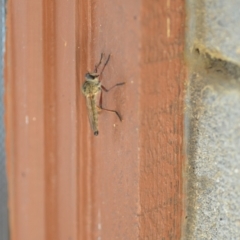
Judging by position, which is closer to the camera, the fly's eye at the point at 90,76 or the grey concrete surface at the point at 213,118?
the grey concrete surface at the point at 213,118

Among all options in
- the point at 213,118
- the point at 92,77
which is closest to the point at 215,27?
the point at 213,118

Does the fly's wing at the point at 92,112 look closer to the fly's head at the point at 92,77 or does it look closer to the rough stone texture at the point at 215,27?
the fly's head at the point at 92,77

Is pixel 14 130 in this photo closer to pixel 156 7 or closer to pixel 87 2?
pixel 87 2

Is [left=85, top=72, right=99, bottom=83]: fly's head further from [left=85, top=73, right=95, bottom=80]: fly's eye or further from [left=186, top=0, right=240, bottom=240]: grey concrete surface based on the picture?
[left=186, top=0, right=240, bottom=240]: grey concrete surface

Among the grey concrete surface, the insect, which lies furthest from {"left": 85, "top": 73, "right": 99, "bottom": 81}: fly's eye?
the grey concrete surface

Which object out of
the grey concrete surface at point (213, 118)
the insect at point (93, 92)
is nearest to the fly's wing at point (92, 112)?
the insect at point (93, 92)

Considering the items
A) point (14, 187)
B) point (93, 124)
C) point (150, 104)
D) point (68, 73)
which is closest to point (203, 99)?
point (150, 104)
